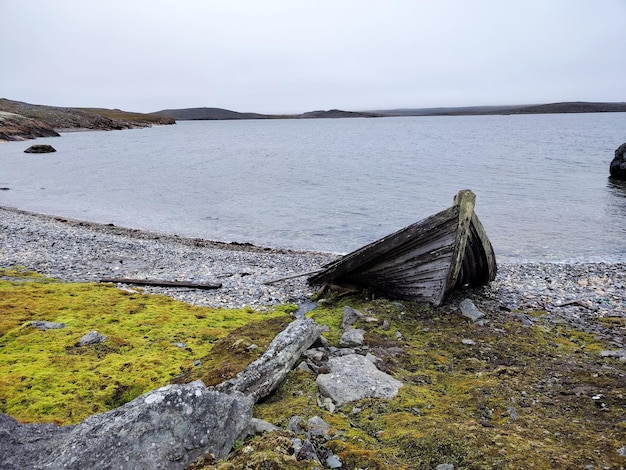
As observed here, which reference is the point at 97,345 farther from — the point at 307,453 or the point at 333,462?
the point at 333,462

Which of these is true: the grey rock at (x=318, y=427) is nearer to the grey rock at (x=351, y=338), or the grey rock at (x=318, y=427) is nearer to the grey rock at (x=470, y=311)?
the grey rock at (x=351, y=338)

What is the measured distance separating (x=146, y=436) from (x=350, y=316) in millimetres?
6024

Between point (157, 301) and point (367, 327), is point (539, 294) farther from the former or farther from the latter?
point (157, 301)

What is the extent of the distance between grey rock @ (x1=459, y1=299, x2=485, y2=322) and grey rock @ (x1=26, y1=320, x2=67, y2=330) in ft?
28.0

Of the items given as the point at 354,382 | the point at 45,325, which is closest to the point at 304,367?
the point at 354,382

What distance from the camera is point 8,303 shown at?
981 centimetres

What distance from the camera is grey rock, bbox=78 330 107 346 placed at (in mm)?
7949

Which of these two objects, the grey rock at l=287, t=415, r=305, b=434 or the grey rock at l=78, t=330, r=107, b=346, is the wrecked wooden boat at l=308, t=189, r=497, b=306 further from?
the grey rock at l=287, t=415, r=305, b=434

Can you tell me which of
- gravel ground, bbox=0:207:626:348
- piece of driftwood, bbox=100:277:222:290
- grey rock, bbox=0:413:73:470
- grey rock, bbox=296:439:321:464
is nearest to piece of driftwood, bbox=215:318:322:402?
grey rock, bbox=296:439:321:464

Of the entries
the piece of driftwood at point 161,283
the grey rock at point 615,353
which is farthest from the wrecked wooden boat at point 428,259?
the piece of driftwood at point 161,283

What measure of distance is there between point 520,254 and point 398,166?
116 ft

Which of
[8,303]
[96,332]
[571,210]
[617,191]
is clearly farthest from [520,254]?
[617,191]

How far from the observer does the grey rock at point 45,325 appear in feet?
28.1

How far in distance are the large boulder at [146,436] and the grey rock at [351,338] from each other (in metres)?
3.56
